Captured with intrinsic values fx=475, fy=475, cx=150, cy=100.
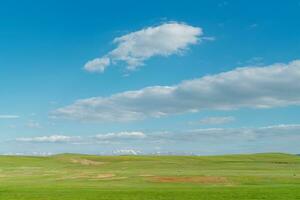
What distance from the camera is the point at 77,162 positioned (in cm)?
16238

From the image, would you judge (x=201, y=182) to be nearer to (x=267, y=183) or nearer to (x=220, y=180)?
(x=220, y=180)

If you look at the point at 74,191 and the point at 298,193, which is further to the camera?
the point at 74,191

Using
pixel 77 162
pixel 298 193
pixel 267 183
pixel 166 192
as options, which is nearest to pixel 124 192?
pixel 166 192

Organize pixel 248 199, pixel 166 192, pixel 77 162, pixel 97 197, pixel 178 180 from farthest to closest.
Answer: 1. pixel 77 162
2. pixel 178 180
3. pixel 166 192
4. pixel 97 197
5. pixel 248 199

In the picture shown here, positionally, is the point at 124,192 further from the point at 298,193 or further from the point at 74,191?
the point at 298,193

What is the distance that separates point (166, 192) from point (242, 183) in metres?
17.9

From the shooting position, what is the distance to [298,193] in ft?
151

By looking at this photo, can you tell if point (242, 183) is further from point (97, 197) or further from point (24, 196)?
point (24, 196)

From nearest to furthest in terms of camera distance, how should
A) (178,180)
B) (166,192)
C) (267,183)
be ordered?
1. (166,192)
2. (267,183)
3. (178,180)

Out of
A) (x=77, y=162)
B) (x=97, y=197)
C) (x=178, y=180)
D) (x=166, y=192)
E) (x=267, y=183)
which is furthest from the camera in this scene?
(x=77, y=162)

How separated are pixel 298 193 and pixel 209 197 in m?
9.35

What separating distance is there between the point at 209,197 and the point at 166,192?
6.36m

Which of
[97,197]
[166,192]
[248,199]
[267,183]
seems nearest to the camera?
[248,199]

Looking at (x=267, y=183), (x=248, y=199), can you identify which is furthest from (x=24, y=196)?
(x=267, y=183)
